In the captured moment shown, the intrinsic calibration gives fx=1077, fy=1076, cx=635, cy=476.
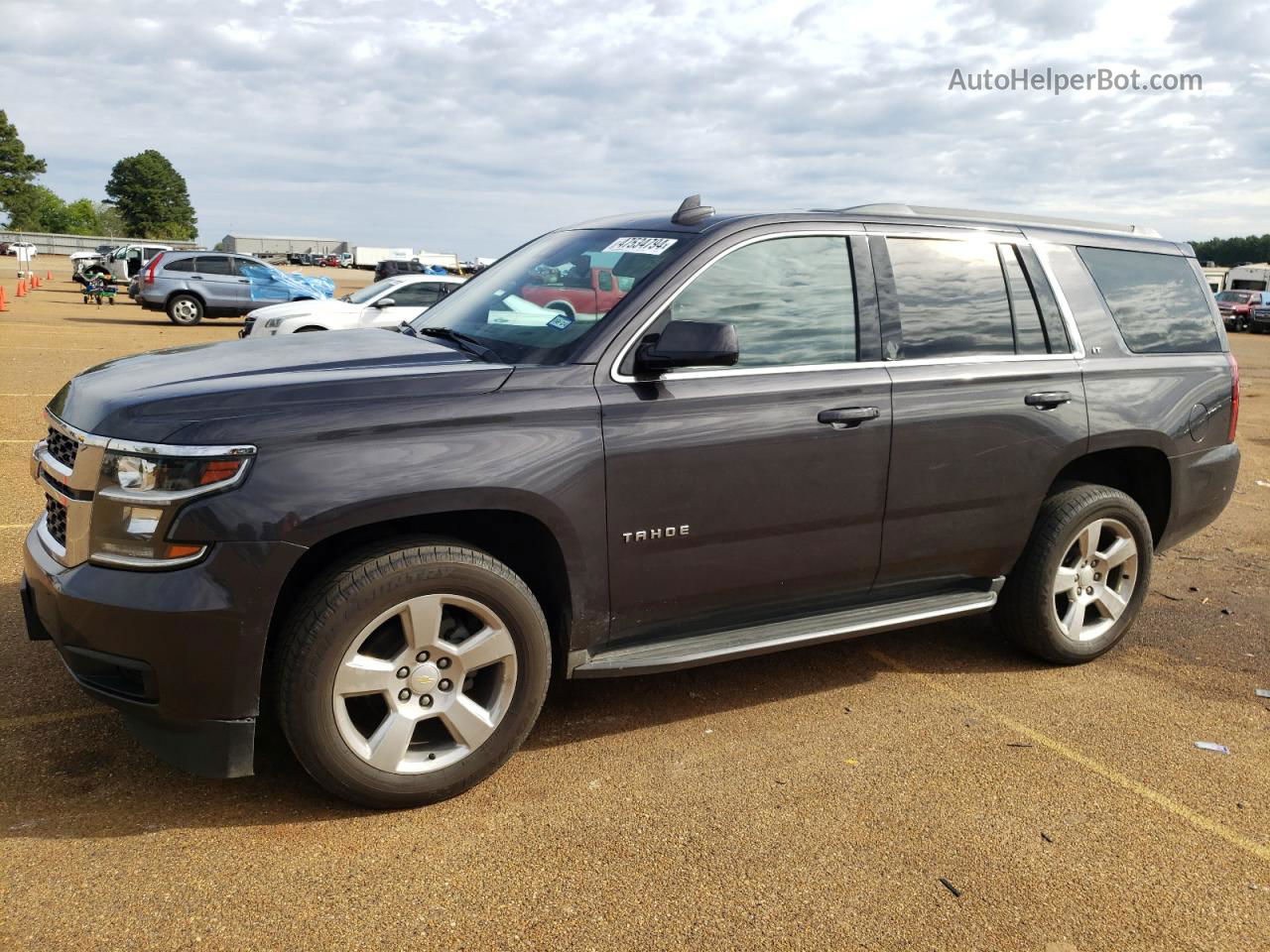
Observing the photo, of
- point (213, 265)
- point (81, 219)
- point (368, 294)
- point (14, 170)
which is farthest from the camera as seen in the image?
point (81, 219)

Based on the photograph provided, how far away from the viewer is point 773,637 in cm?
394

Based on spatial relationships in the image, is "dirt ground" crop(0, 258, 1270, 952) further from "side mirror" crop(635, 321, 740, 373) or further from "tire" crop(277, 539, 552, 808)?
"side mirror" crop(635, 321, 740, 373)

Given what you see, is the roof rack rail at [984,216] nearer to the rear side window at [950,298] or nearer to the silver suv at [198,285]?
the rear side window at [950,298]

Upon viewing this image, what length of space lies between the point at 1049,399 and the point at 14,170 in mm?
113546

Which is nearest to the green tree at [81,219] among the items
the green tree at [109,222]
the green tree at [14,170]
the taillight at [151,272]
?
the green tree at [109,222]

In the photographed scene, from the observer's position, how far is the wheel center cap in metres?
3.33

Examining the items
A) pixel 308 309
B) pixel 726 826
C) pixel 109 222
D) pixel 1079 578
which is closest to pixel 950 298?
pixel 1079 578

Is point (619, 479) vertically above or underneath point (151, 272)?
underneath

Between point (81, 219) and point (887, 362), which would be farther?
point (81, 219)

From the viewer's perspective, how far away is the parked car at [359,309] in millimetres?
14664

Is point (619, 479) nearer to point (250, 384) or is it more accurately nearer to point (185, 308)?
point (250, 384)

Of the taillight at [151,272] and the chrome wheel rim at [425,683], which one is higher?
the taillight at [151,272]

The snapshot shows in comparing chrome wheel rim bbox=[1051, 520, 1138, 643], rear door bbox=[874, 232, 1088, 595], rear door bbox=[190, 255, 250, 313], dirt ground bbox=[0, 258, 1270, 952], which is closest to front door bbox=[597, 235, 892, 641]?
rear door bbox=[874, 232, 1088, 595]

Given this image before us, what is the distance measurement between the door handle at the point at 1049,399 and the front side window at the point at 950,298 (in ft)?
0.72
